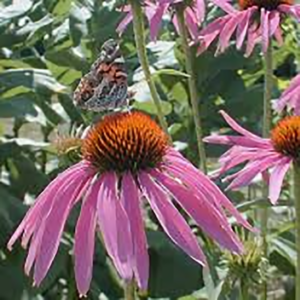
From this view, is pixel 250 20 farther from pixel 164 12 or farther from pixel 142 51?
pixel 142 51

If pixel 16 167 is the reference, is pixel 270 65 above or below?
above

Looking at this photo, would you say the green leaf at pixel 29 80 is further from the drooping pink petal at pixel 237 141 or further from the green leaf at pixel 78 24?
the drooping pink petal at pixel 237 141

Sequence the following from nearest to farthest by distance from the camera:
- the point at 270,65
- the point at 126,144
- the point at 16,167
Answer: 1. the point at 126,144
2. the point at 270,65
3. the point at 16,167

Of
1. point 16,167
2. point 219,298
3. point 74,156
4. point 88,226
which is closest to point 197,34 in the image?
point 74,156

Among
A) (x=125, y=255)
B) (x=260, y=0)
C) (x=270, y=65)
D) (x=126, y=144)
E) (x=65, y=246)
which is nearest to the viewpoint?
(x=125, y=255)

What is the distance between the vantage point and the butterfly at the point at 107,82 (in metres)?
0.98

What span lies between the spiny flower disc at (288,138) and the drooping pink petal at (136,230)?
0.28 m

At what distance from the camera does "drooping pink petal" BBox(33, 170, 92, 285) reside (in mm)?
867

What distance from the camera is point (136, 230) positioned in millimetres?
878

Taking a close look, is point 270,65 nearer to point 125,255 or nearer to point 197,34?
point 197,34

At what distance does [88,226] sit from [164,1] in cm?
42

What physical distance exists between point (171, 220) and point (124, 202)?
46mm

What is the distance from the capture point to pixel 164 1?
1.24m

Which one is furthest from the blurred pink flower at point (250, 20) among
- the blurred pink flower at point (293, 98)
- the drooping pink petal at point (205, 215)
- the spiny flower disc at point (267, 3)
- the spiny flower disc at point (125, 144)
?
the drooping pink petal at point (205, 215)
